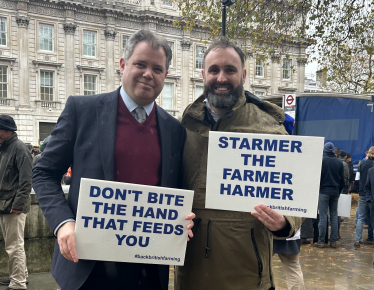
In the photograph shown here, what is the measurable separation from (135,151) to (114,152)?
12 cm

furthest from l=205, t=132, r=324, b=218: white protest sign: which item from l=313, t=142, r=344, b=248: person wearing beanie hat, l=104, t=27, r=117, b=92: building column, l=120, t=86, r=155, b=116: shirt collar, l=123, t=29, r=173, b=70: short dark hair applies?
l=104, t=27, r=117, b=92: building column

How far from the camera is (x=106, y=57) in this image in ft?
108

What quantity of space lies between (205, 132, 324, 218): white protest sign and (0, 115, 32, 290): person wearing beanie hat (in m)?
3.63

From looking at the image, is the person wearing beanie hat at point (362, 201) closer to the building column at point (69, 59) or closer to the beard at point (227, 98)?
the beard at point (227, 98)

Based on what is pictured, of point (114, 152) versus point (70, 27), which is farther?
point (70, 27)

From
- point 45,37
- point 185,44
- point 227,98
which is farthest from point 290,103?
point 185,44

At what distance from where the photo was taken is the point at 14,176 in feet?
17.1

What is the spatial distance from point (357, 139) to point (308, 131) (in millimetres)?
1496

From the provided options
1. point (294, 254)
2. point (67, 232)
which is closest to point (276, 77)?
point (294, 254)

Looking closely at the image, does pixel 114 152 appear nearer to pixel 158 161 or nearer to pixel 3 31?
pixel 158 161

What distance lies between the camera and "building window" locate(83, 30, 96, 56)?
3244cm

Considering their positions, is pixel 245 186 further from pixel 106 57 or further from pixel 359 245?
pixel 106 57

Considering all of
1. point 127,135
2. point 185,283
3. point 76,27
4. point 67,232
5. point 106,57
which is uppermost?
point 76,27

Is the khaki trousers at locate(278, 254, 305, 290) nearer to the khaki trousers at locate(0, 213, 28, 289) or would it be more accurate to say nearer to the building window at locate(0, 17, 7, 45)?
the khaki trousers at locate(0, 213, 28, 289)
